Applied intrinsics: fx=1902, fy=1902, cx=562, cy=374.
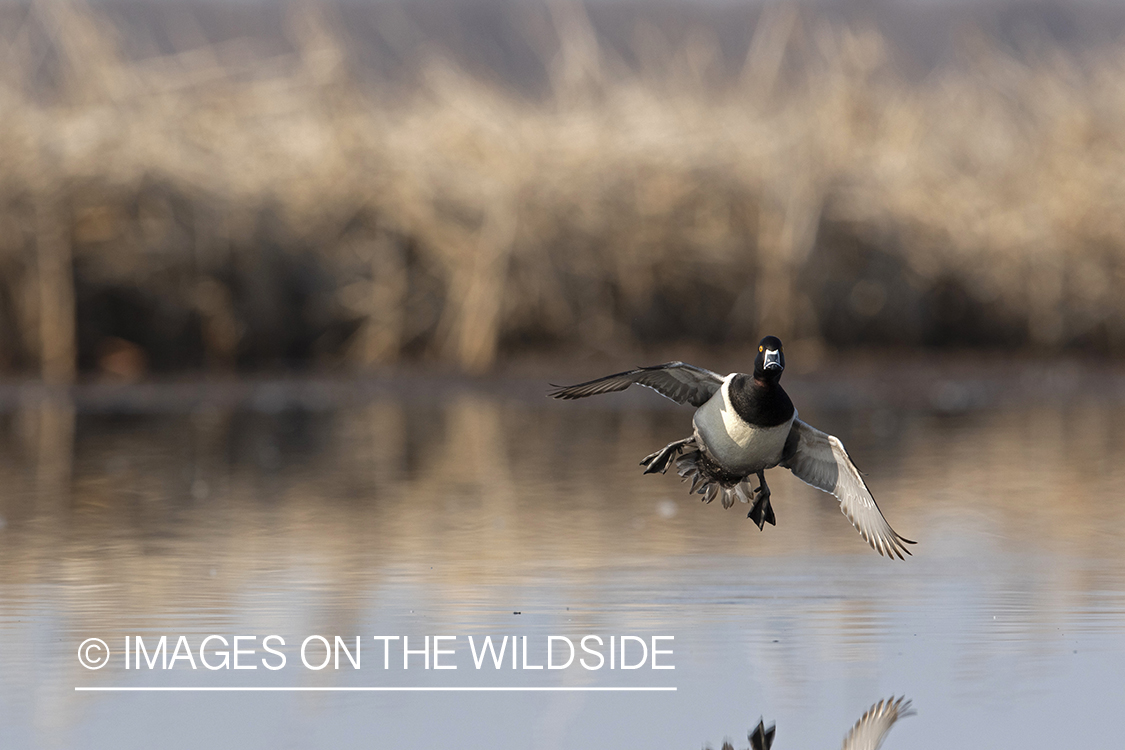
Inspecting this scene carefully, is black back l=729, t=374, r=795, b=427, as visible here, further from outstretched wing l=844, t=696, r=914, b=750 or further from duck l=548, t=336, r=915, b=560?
outstretched wing l=844, t=696, r=914, b=750

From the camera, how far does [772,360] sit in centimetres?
684

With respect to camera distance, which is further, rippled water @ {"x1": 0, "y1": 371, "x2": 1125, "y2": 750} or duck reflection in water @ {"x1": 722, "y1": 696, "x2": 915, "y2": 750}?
rippled water @ {"x1": 0, "y1": 371, "x2": 1125, "y2": 750}

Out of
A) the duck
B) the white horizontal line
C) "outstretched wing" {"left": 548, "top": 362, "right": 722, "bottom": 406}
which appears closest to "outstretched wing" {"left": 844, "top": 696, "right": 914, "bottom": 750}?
the white horizontal line

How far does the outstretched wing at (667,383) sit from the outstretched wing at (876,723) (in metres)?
2.17

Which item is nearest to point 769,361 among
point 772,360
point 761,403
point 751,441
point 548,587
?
point 772,360

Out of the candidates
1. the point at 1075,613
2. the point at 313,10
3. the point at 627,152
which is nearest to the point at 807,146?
the point at 627,152

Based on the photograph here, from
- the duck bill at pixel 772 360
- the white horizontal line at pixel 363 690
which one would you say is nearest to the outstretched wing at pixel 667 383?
the duck bill at pixel 772 360

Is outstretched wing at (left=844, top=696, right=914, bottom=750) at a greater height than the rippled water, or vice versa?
the rippled water

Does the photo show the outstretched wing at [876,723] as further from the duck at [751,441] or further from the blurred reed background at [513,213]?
the blurred reed background at [513,213]

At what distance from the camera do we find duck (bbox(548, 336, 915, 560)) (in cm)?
697

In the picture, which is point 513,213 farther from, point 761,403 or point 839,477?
point 761,403

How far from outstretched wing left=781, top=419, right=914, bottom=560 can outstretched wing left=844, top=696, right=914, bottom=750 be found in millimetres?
1921

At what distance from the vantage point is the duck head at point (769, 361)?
22.4 feet

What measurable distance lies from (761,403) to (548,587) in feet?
3.38
